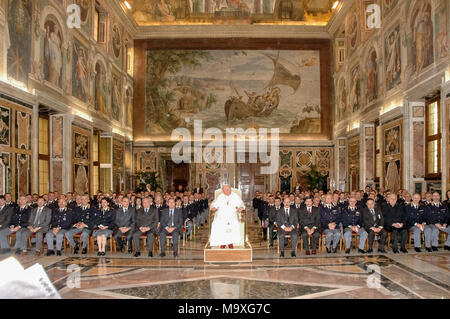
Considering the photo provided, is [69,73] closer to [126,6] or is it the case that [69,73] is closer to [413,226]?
[126,6]

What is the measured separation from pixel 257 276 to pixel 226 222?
82.8 inches

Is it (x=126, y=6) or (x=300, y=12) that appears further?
(x=300, y=12)

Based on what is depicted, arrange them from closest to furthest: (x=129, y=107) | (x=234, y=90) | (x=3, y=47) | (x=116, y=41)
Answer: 1. (x=3, y=47)
2. (x=116, y=41)
3. (x=129, y=107)
4. (x=234, y=90)

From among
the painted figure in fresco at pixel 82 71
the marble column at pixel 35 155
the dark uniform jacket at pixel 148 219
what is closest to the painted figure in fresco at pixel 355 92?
the painted figure in fresco at pixel 82 71

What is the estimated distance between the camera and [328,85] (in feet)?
96.4

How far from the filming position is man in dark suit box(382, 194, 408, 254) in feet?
36.1

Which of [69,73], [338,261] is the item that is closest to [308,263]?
[338,261]

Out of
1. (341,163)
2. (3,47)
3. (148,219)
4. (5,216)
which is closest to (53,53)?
(3,47)

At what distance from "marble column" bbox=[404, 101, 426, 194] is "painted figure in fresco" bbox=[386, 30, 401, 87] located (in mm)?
2364

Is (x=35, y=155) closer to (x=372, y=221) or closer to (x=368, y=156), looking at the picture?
(x=372, y=221)

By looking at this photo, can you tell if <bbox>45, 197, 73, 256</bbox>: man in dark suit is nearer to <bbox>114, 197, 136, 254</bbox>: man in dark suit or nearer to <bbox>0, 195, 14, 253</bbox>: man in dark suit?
<bbox>0, 195, 14, 253</bbox>: man in dark suit

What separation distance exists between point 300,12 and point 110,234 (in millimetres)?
23026

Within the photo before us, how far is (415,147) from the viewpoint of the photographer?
15.4 meters

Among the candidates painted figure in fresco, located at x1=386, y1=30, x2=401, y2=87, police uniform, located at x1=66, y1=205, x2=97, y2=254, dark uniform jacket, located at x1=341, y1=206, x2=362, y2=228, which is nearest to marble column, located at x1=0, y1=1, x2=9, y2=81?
police uniform, located at x1=66, y1=205, x2=97, y2=254
